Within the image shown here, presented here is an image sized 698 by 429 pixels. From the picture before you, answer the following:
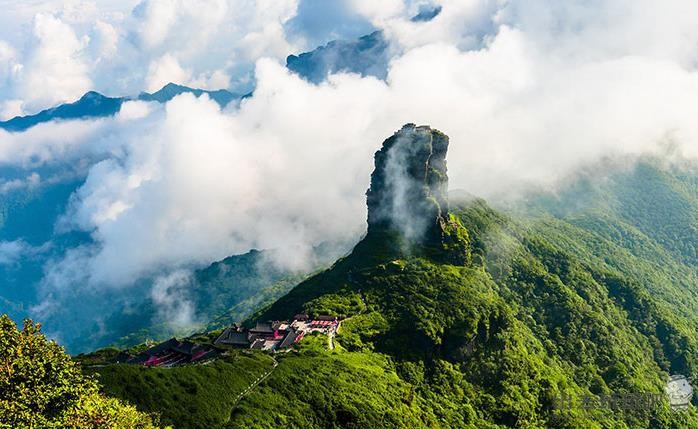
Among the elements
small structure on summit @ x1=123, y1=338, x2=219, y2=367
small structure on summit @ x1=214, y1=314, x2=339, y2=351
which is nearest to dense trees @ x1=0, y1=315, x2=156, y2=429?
small structure on summit @ x1=123, y1=338, x2=219, y2=367

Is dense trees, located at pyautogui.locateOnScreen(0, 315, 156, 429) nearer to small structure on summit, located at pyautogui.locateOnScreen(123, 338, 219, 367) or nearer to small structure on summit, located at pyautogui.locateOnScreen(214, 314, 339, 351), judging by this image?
small structure on summit, located at pyautogui.locateOnScreen(123, 338, 219, 367)

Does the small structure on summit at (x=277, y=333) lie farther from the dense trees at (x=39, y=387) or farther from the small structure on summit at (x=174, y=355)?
the dense trees at (x=39, y=387)

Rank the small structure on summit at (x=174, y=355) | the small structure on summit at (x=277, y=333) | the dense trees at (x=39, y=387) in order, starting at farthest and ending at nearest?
1. the small structure on summit at (x=277, y=333)
2. the small structure on summit at (x=174, y=355)
3. the dense trees at (x=39, y=387)

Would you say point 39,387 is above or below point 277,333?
below

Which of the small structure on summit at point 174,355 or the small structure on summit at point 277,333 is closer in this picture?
the small structure on summit at point 174,355

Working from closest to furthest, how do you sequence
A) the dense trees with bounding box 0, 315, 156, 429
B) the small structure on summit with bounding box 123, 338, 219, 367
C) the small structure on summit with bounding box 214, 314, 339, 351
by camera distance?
the dense trees with bounding box 0, 315, 156, 429, the small structure on summit with bounding box 123, 338, 219, 367, the small structure on summit with bounding box 214, 314, 339, 351

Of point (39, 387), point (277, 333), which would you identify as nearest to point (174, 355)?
point (277, 333)

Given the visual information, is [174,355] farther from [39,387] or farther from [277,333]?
[39,387]

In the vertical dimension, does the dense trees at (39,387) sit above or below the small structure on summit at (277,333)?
below

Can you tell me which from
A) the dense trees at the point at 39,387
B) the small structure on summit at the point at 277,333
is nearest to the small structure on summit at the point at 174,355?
the small structure on summit at the point at 277,333

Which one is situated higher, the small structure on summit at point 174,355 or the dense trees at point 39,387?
the small structure on summit at point 174,355

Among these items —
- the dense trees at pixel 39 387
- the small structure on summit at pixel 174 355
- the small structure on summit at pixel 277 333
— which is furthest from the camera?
the small structure on summit at pixel 277 333

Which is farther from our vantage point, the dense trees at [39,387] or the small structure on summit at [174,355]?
the small structure on summit at [174,355]
